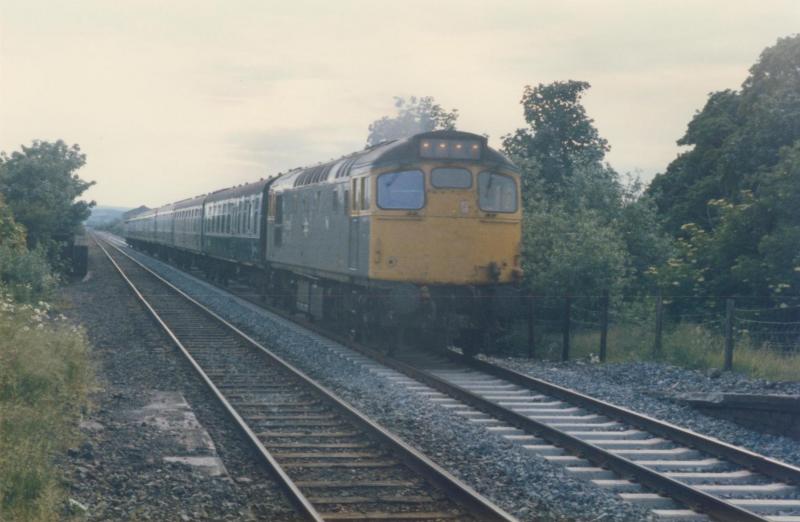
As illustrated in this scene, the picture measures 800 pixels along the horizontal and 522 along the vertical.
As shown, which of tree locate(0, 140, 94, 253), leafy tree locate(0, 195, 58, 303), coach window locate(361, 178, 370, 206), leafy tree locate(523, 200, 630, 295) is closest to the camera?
coach window locate(361, 178, 370, 206)

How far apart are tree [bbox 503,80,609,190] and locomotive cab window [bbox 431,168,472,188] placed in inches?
988

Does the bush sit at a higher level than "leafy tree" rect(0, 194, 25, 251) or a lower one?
lower

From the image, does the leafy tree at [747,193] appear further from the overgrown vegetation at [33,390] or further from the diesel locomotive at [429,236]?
the overgrown vegetation at [33,390]

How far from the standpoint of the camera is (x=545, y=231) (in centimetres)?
Answer: 2255

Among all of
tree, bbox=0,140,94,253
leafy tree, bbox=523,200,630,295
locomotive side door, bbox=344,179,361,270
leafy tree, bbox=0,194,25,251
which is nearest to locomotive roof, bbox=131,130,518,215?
locomotive side door, bbox=344,179,361,270

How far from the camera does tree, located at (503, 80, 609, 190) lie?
40656 millimetres

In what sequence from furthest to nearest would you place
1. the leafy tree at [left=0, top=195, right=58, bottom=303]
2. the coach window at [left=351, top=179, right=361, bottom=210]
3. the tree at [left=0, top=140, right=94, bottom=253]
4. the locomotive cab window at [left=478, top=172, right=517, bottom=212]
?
the tree at [left=0, top=140, right=94, bottom=253] → the leafy tree at [left=0, top=195, right=58, bottom=303] → the coach window at [left=351, top=179, right=361, bottom=210] → the locomotive cab window at [left=478, top=172, right=517, bottom=212]

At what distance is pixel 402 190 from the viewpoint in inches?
607

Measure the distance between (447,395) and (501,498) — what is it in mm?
4826

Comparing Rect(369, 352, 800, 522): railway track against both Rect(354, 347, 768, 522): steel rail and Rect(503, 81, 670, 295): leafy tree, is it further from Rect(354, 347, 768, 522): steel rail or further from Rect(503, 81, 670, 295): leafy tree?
Rect(503, 81, 670, 295): leafy tree

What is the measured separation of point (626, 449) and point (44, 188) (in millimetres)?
30138

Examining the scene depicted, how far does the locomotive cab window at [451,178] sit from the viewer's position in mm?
15555

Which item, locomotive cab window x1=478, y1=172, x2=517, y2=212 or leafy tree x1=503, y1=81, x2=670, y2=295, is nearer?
locomotive cab window x1=478, y1=172, x2=517, y2=212

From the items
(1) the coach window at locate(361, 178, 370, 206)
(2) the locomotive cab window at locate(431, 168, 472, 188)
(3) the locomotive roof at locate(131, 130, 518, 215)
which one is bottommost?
(1) the coach window at locate(361, 178, 370, 206)
